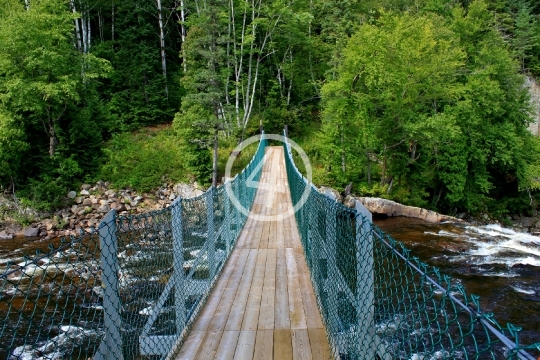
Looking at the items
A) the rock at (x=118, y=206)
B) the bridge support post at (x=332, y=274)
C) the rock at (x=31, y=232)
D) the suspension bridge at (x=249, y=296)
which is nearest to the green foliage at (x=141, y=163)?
the rock at (x=118, y=206)

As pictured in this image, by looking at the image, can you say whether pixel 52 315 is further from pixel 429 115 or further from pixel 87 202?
pixel 429 115

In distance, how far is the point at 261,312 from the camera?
3.67 m

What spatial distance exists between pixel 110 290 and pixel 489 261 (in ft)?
29.6

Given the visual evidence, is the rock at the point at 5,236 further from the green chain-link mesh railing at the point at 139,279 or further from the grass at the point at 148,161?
the green chain-link mesh railing at the point at 139,279

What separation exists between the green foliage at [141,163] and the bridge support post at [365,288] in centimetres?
1392

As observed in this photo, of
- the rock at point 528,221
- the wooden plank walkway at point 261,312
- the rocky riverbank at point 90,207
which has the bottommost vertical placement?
the rock at point 528,221

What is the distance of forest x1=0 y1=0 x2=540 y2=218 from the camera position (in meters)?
14.0

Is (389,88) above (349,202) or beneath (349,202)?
above

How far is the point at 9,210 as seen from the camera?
13594 mm

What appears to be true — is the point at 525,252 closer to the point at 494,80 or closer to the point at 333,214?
the point at 333,214

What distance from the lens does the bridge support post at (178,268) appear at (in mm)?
3150

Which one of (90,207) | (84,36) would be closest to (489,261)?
(90,207)

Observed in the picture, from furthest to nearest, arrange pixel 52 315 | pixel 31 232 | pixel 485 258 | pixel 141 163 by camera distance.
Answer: pixel 141 163 < pixel 31 232 < pixel 485 258 < pixel 52 315

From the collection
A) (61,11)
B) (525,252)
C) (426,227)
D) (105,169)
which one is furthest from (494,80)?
(61,11)
